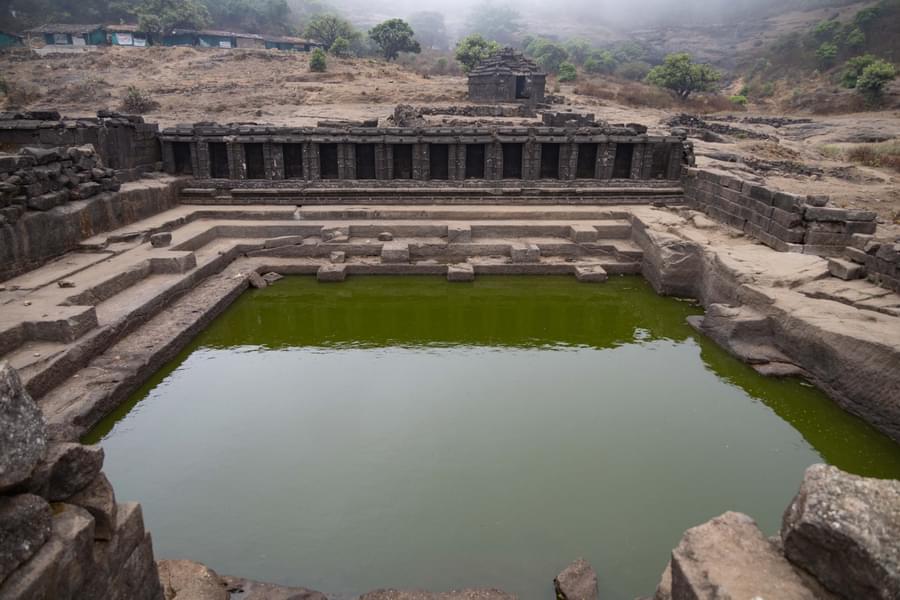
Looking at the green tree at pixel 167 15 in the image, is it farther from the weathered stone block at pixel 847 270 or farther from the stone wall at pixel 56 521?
the stone wall at pixel 56 521

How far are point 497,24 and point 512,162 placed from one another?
109 m

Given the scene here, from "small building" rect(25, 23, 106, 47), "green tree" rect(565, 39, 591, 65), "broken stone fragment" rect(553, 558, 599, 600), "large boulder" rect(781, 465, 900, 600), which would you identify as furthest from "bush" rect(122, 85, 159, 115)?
"green tree" rect(565, 39, 591, 65)

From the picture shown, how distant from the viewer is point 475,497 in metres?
5.70

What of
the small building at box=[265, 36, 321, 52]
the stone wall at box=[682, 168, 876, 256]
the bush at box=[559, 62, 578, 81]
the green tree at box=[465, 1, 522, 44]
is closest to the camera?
the stone wall at box=[682, 168, 876, 256]

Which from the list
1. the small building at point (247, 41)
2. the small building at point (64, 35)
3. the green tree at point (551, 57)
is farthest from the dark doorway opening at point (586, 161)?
the small building at point (247, 41)

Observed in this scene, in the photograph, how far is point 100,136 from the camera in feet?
46.6

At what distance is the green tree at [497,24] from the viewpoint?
10719cm

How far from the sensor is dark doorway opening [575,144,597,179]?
16.2 m

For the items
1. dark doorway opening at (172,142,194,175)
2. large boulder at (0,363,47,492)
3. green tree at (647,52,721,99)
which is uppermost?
green tree at (647,52,721,99)

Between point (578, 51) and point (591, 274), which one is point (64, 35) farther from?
point (578, 51)

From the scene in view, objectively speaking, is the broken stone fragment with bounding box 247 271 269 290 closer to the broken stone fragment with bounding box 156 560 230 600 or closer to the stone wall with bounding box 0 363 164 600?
the broken stone fragment with bounding box 156 560 230 600

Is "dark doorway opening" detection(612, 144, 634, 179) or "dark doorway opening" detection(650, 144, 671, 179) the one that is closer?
"dark doorway opening" detection(650, 144, 671, 179)

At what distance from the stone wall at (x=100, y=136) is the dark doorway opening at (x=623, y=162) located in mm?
12931

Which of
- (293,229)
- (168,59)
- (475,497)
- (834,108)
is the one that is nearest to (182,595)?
(475,497)
